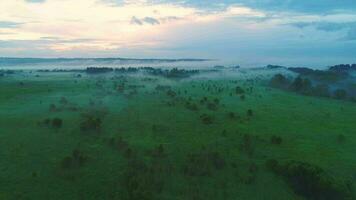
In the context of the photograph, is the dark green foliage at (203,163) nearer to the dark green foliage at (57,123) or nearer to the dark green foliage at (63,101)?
the dark green foliage at (57,123)

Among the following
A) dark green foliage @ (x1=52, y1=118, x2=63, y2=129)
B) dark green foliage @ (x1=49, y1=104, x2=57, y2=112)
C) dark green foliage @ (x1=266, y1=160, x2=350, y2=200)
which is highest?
dark green foliage @ (x1=49, y1=104, x2=57, y2=112)

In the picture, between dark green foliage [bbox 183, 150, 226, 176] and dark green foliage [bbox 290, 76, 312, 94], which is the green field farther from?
dark green foliage [bbox 290, 76, 312, 94]

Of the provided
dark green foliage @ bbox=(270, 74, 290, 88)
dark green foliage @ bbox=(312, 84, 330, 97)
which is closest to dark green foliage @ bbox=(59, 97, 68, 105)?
dark green foliage @ bbox=(312, 84, 330, 97)

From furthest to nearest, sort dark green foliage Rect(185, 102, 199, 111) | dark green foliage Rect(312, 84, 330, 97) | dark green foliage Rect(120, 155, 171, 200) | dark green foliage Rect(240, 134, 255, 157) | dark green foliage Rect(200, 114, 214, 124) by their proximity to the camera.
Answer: dark green foliage Rect(312, 84, 330, 97)
dark green foliage Rect(185, 102, 199, 111)
dark green foliage Rect(200, 114, 214, 124)
dark green foliage Rect(240, 134, 255, 157)
dark green foliage Rect(120, 155, 171, 200)

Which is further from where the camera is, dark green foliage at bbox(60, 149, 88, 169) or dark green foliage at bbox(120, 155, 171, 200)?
dark green foliage at bbox(60, 149, 88, 169)

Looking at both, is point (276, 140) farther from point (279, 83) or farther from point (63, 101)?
point (279, 83)

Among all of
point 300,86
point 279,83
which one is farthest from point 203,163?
point 279,83

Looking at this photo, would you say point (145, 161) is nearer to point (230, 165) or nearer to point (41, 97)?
point (230, 165)
